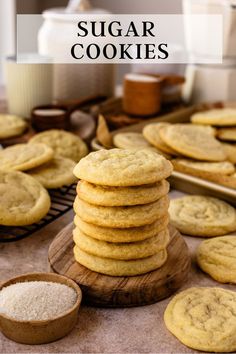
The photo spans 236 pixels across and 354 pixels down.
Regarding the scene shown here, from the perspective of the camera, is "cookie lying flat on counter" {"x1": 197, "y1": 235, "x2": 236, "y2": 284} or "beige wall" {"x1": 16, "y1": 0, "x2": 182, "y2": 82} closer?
"cookie lying flat on counter" {"x1": 197, "y1": 235, "x2": 236, "y2": 284}

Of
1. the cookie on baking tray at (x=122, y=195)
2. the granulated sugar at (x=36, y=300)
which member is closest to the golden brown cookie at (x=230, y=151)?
the cookie on baking tray at (x=122, y=195)

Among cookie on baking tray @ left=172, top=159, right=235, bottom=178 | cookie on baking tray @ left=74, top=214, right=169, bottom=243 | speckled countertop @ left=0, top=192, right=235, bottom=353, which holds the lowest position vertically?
speckled countertop @ left=0, top=192, right=235, bottom=353

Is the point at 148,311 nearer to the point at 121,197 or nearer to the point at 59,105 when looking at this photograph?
the point at 121,197

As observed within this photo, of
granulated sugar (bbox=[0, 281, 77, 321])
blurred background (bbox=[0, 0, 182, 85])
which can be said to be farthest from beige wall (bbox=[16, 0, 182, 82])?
granulated sugar (bbox=[0, 281, 77, 321])

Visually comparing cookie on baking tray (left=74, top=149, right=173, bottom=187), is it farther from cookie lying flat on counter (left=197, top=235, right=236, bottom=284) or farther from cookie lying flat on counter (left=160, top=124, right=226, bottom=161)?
cookie lying flat on counter (left=160, top=124, right=226, bottom=161)

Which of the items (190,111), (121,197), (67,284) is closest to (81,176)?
(121,197)

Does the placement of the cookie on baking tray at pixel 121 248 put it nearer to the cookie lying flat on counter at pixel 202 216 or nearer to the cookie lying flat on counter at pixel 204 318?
the cookie lying flat on counter at pixel 204 318
